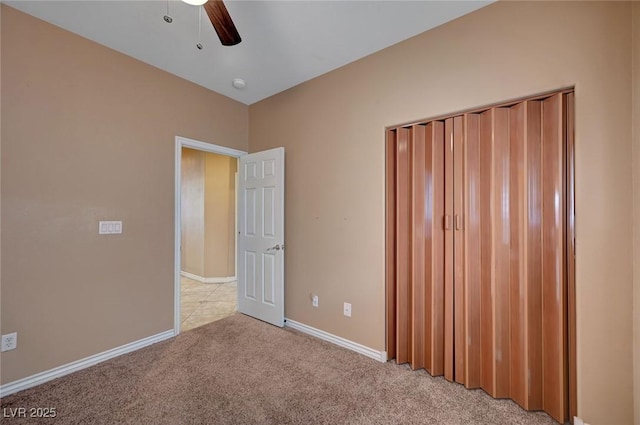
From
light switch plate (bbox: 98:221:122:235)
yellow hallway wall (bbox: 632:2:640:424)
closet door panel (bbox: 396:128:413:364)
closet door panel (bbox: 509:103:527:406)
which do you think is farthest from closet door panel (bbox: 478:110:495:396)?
light switch plate (bbox: 98:221:122:235)

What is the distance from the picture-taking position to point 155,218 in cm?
267

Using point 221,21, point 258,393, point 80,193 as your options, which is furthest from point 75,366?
point 221,21

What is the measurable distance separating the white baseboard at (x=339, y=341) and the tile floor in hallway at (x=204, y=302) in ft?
3.33

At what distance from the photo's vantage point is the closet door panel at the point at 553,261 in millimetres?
1637

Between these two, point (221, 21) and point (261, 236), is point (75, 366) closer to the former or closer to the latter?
point (261, 236)

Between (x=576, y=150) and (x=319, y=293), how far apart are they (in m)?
2.31

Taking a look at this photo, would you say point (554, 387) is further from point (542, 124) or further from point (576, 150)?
point (542, 124)

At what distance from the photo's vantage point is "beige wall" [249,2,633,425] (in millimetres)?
1454

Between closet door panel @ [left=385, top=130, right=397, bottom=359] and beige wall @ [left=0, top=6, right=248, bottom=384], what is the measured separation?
87.0 inches

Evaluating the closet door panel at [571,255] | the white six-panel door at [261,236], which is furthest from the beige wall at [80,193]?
the closet door panel at [571,255]

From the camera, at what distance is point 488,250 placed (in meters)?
1.91

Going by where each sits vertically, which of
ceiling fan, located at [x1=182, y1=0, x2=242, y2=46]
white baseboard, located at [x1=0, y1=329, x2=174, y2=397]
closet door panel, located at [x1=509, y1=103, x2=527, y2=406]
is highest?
ceiling fan, located at [x1=182, y1=0, x2=242, y2=46]

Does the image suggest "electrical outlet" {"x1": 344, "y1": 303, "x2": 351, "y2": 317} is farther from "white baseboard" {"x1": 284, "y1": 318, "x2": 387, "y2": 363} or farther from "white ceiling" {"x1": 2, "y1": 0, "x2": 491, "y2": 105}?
"white ceiling" {"x1": 2, "y1": 0, "x2": 491, "y2": 105}

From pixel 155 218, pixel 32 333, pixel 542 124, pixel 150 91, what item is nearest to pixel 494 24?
pixel 542 124
